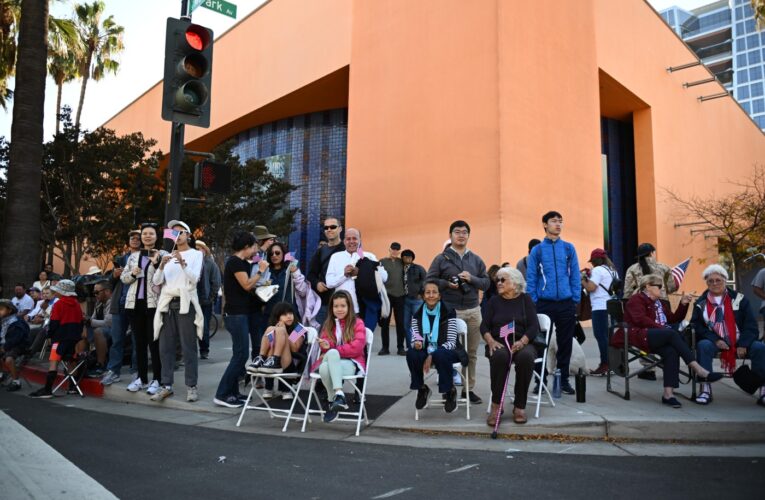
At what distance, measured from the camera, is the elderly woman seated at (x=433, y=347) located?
A: 5.21m

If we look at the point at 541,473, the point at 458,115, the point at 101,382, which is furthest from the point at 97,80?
the point at 541,473

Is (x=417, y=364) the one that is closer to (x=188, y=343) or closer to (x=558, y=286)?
(x=558, y=286)

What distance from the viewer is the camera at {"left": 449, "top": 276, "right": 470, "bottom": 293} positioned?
5.91 meters

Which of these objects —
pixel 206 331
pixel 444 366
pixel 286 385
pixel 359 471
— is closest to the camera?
pixel 359 471

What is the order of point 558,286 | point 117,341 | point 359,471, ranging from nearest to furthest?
point 359,471 < point 558,286 < point 117,341

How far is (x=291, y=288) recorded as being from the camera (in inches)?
269

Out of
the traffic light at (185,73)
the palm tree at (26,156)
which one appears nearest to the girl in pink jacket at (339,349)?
the traffic light at (185,73)

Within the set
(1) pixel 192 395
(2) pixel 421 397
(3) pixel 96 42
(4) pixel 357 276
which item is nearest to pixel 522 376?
(2) pixel 421 397

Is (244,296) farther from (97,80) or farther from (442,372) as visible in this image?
(97,80)

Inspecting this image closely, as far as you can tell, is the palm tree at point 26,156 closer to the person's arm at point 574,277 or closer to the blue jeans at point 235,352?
the blue jeans at point 235,352

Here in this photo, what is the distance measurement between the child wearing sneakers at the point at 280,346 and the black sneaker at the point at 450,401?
1495mm

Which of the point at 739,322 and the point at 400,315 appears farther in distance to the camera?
the point at 400,315

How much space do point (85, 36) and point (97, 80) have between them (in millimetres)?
2212

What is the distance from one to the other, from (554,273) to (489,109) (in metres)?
8.32
